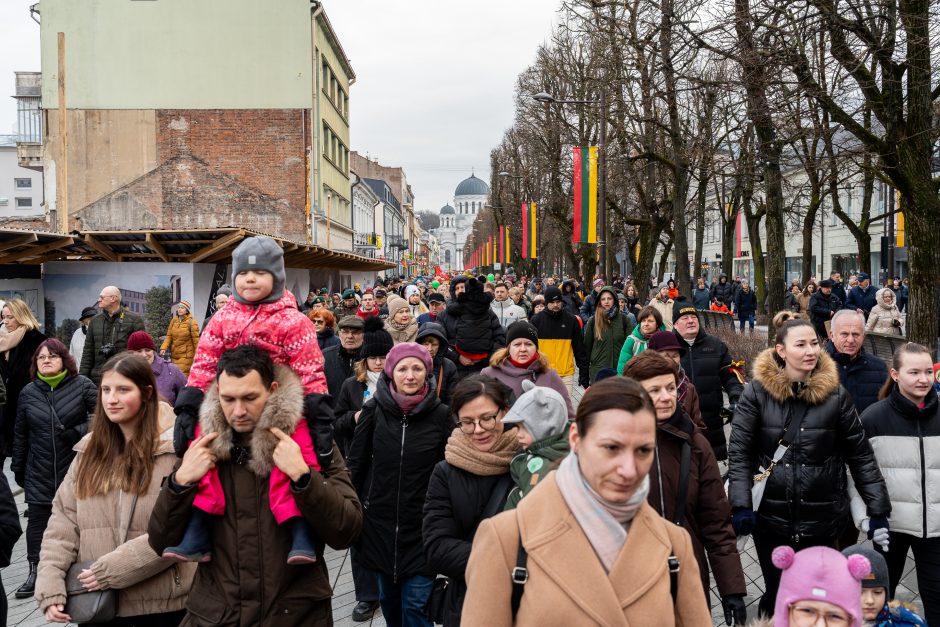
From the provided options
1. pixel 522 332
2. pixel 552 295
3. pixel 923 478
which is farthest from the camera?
pixel 552 295

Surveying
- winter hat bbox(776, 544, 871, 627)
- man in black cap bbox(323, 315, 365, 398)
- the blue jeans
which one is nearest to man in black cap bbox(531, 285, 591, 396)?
man in black cap bbox(323, 315, 365, 398)

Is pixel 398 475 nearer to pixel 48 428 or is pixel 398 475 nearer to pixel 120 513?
pixel 120 513

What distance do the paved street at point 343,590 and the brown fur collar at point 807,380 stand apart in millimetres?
1708

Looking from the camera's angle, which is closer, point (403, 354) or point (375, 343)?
point (403, 354)

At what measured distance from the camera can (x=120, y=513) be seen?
370 cm

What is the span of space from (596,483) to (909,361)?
3.34m

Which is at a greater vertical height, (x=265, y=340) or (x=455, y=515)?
(x=265, y=340)

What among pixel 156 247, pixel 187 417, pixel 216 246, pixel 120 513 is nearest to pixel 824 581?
pixel 187 417

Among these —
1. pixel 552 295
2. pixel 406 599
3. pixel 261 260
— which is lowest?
pixel 406 599

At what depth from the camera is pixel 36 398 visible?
626 centimetres

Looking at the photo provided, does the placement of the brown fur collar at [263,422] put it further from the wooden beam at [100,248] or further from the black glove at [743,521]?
the wooden beam at [100,248]

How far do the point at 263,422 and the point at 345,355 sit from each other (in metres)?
4.86

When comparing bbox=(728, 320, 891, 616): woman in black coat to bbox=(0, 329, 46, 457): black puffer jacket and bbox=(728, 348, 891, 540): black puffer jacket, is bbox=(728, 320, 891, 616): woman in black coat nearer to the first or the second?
bbox=(728, 348, 891, 540): black puffer jacket

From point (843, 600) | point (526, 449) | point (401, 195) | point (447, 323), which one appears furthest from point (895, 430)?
point (401, 195)
